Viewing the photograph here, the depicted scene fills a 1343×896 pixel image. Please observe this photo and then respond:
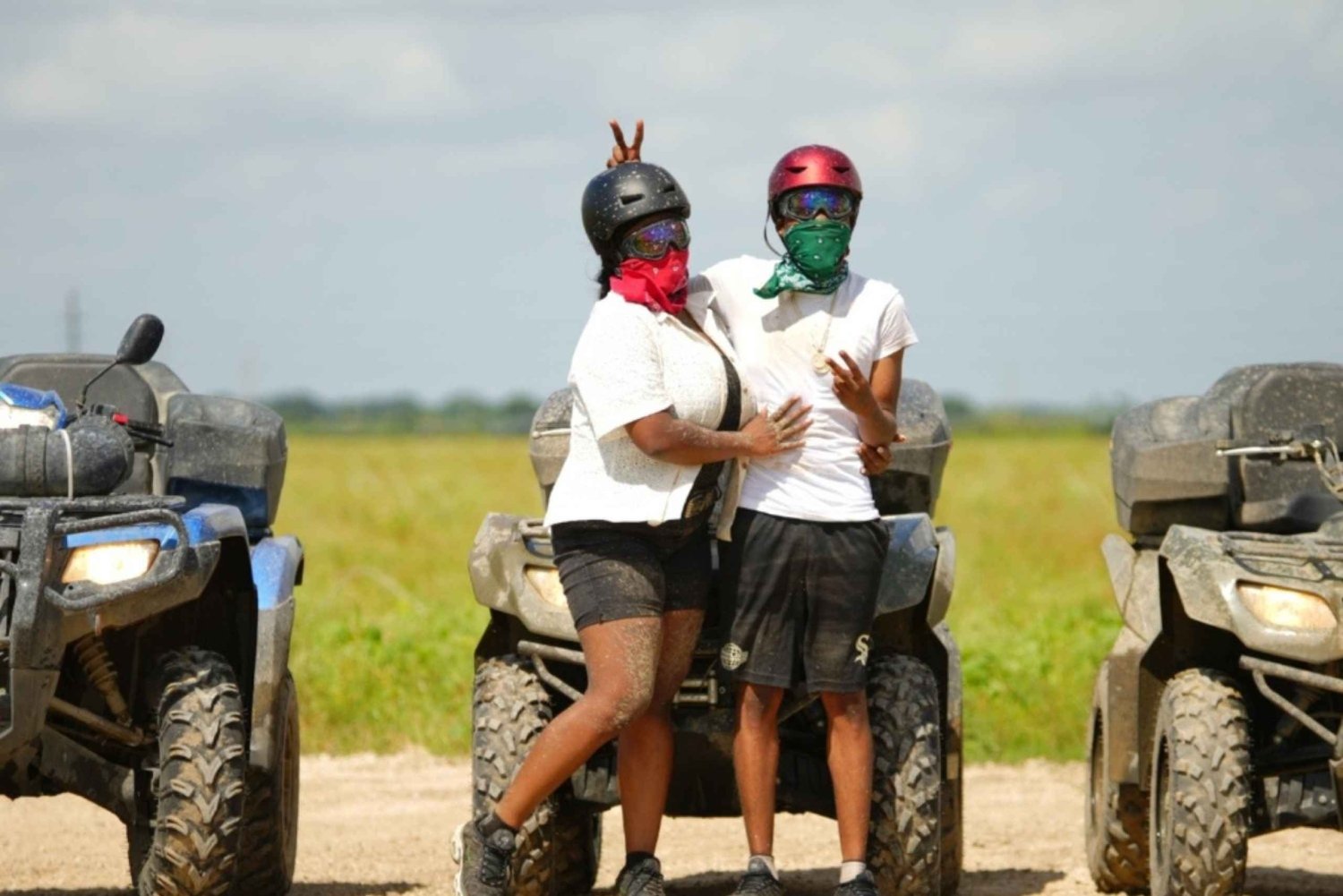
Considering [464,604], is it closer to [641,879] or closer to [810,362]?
[641,879]

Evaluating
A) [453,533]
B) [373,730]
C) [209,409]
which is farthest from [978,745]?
[453,533]

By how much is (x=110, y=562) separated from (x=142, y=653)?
0.64m

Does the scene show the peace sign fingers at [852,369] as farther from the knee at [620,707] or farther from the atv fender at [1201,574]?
the atv fender at [1201,574]

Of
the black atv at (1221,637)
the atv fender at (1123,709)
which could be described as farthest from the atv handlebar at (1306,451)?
the atv fender at (1123,709)

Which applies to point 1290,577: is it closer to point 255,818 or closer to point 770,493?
point 770,493

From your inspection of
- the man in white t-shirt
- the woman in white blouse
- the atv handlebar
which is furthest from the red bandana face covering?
the atv handlebar

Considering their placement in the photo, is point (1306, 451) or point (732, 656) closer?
point (732, 656)

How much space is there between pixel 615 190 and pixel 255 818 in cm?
248

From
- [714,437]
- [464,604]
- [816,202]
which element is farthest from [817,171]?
[464,604]

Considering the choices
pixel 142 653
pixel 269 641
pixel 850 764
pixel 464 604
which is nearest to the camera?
pixel 850 764

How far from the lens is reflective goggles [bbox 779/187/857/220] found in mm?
6809

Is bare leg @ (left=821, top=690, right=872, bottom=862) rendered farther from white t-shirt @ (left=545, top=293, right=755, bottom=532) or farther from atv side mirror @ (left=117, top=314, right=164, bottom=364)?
atv side mirror @ (left=117, top=314, right=164, bottom=364)

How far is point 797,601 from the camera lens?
22.4 ft

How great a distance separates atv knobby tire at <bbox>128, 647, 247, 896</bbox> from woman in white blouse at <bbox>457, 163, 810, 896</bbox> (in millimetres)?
742
